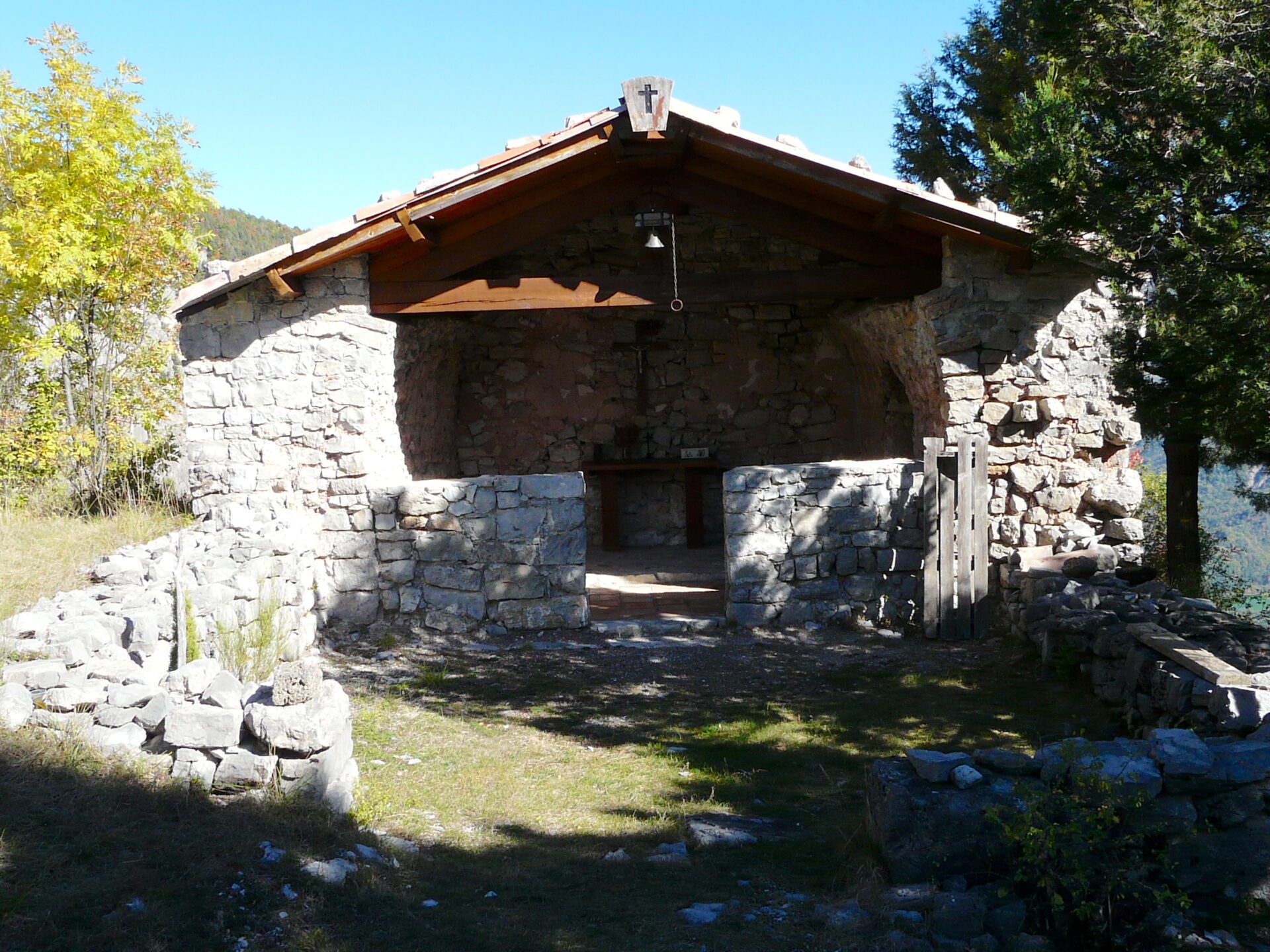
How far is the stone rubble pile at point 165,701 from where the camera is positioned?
14.4 feet

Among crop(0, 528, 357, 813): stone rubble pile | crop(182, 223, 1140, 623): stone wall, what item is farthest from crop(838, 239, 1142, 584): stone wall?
crop(0, 528, 357, 813): stone rubble pile

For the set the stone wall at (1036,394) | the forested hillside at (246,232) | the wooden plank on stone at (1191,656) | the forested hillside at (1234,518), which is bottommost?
the forested hillside at (1234,518)

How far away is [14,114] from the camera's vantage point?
909 centimetres

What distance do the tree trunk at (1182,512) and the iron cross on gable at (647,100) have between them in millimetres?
5908

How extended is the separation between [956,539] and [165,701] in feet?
20.4

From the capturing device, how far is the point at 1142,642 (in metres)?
6.17

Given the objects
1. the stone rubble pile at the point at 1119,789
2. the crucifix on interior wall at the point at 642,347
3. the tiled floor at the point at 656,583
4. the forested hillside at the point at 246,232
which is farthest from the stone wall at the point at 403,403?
the forested hillside at the point at 246,232

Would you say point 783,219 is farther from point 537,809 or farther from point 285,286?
point 537,809

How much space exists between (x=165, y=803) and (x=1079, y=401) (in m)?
7.93

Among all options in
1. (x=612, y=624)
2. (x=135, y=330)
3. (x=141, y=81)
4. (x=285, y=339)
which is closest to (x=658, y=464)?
(x=612, y=624)

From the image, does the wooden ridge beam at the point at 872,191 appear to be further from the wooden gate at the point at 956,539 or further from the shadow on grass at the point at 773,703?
the shadow on grass at the point at 773,703

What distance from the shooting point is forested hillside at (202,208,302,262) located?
1101 inches

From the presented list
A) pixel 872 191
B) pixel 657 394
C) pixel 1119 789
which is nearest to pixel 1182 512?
pixel 872 191

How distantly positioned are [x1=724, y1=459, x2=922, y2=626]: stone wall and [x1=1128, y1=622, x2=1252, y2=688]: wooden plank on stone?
2497 millimetres
